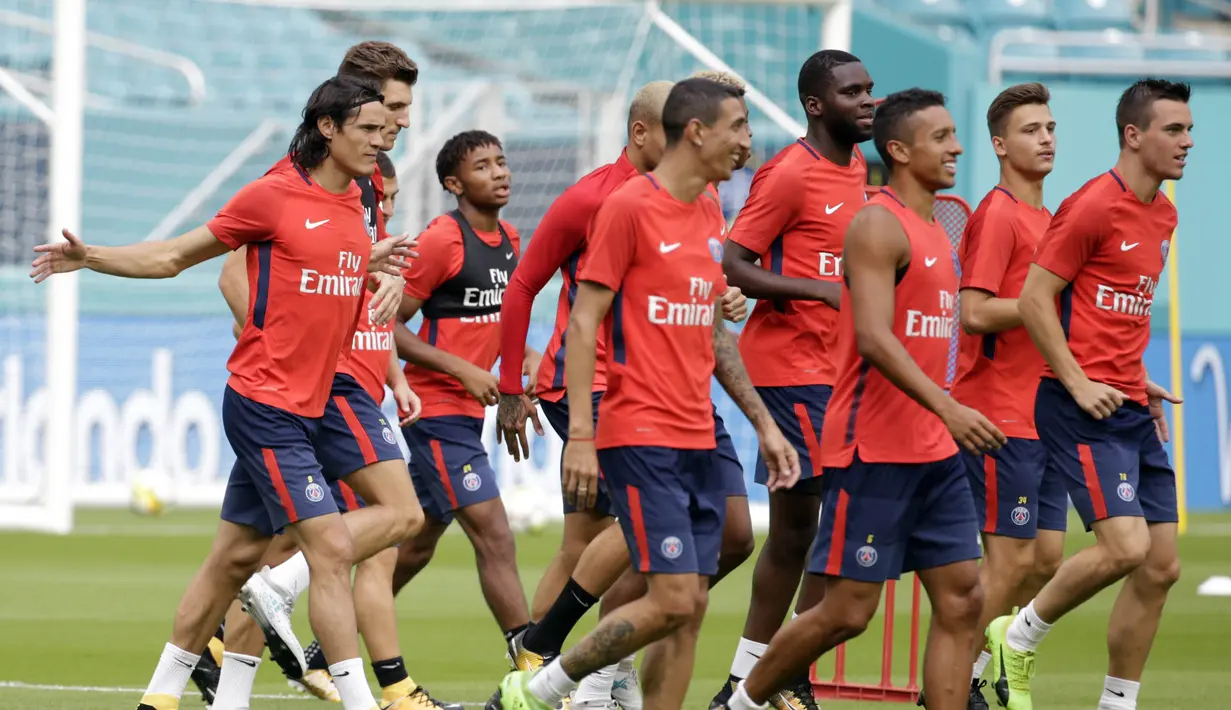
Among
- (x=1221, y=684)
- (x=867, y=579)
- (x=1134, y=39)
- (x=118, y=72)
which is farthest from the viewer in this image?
(x=118, y=72)

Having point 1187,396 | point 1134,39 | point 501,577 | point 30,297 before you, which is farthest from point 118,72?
point 501,577

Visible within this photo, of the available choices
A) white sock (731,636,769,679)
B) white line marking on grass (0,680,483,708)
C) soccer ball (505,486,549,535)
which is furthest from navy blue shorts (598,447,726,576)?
soccer ball (505,486,549,535)

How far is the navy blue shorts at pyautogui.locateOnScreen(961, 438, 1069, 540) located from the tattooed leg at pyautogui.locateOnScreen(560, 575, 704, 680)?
2.28m

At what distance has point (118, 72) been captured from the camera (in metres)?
29.1

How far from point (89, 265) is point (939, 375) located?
9.42 feet

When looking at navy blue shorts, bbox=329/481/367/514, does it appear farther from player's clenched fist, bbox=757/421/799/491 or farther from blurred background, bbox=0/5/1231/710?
player's clenched fist, bbox=757/421/799/491

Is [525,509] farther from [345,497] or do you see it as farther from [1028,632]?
[1028,632]

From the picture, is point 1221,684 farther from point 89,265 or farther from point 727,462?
point 89,265

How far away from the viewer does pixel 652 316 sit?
6.01 meters

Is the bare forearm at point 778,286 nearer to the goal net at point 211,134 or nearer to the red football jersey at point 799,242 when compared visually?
the red football jersey at point 799,242

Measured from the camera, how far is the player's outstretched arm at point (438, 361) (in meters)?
7.88

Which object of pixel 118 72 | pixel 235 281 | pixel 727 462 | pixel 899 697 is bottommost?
pixel 899 697

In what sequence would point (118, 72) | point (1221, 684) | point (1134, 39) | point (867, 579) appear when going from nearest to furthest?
point (867, 579), point (1221, 684), point (1134, 39), point (118, 72)

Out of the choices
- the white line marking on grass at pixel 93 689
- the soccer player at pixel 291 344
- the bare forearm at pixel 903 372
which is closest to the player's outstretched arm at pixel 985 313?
the bare forearm at pixel 903 372
